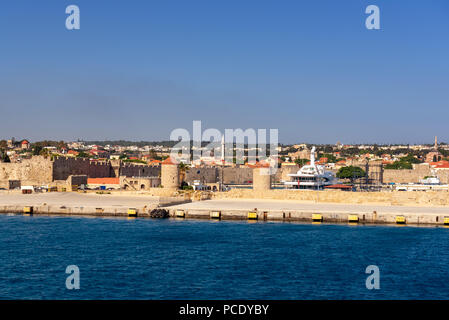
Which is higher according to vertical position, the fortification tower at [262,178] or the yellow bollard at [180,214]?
the fortification tower at [262,178]

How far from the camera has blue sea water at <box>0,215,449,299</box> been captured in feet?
66.6

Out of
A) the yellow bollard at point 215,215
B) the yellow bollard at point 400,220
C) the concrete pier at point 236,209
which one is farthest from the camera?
the yellow bollard at point 215,215

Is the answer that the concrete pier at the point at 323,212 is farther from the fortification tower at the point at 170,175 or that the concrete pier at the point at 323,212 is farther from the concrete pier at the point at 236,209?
the fortification tower at the point at 170,175

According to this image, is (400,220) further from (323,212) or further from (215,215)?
(215,215)

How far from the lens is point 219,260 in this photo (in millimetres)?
25281

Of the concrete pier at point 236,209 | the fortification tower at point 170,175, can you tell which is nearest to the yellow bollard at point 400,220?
the concrete pier at point 236,209

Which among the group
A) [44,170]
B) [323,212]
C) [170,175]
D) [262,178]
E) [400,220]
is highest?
[44,170]

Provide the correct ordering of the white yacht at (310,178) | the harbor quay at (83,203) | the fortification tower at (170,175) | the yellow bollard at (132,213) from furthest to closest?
the white yacht at (310,178) → the fortification tower at (170,175) → the harbor quay at (83,203) → the yellow bollard at (132,213)

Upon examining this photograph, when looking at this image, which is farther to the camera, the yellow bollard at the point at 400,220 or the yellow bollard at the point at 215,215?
the yellow bollard at the point at 215,215

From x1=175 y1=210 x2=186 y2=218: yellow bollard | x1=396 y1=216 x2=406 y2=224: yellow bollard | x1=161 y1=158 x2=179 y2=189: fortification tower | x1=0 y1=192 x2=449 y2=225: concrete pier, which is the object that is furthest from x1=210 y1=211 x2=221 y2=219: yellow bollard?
x1=161 y1=158 x2=179 y2=189: fortification tower

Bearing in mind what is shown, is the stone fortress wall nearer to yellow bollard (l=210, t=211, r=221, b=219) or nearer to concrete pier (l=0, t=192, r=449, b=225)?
concrete pier (l=0, t=192, r=449, b=225)

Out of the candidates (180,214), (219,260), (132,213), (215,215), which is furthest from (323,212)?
(219,260)

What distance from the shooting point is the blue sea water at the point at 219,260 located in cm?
2030
